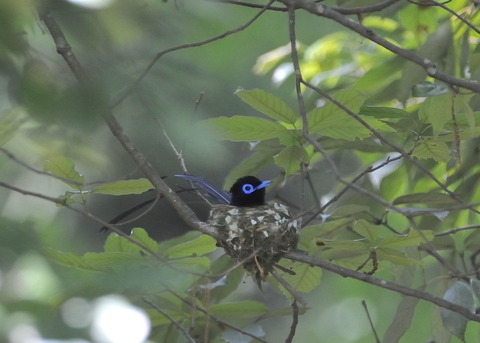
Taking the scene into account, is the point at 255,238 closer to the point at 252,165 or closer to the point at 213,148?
the point at 252,165

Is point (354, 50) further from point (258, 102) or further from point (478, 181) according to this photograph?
point (258, 102)

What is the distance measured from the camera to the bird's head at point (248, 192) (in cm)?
450

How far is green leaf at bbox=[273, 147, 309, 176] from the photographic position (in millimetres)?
3344

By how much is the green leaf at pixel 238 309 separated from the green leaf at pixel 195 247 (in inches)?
21.2

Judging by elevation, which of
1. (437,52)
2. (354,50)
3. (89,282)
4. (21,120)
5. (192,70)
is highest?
(354,50)

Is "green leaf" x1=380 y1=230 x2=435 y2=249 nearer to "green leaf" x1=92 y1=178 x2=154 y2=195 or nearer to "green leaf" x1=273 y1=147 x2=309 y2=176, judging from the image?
"green leaf" x1=273 y1=147 x2=309 y2=176

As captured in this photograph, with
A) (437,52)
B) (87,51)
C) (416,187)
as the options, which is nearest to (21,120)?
(87,51)

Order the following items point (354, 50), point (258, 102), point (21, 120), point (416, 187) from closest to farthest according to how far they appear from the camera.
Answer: point (21, 120) → point (258, 102) → point (416, 187) → point (354, 50)

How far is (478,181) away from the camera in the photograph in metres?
Result: 4.16

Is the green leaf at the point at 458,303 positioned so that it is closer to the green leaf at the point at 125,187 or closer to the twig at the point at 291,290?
the twig at the point at 291,290

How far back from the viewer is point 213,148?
144 cm

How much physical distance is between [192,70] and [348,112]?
1.44 metres

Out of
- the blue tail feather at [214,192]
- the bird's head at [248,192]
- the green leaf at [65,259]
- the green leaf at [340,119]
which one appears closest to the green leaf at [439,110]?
the green leaf at [340,119]

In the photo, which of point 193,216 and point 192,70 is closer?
point 192,70
